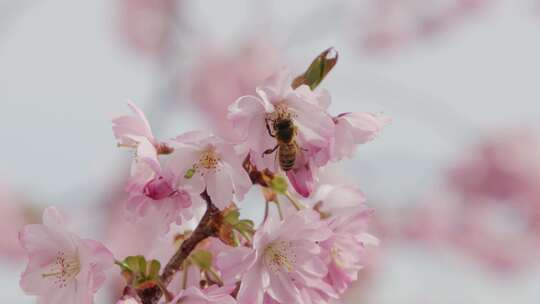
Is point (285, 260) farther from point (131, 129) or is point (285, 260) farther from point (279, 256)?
point (131, 129)

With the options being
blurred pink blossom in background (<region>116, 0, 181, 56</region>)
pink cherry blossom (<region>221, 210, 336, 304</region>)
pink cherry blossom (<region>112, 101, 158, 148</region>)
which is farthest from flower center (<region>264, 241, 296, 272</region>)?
blurred pink blossom in background (<region>116, 0, 181, 56</region>)

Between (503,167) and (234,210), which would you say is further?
(503,167)

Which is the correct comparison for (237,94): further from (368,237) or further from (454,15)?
(368,237)

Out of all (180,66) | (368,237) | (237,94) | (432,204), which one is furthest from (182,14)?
(368,237)

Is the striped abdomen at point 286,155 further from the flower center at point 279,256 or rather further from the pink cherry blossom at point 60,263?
the pink cherry blossom at point 60,263

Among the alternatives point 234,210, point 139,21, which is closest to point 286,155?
point 234,210

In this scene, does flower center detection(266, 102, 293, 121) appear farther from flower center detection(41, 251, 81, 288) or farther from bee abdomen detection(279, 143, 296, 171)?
flower center detection(41, 251, 81, 288)

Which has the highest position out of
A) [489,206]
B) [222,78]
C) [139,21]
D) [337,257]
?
[337,257]
